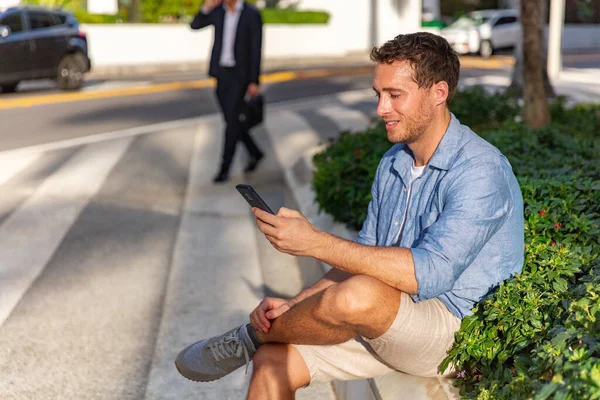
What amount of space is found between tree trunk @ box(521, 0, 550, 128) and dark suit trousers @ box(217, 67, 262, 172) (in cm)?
287

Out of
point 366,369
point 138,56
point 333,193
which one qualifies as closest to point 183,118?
point 333,193

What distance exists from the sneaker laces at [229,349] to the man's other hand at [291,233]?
0.56 metres

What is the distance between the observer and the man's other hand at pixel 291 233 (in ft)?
9.81

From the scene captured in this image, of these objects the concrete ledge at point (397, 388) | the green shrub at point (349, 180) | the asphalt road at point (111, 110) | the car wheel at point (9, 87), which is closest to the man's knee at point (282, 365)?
the concrete ledge at point (397, 388)

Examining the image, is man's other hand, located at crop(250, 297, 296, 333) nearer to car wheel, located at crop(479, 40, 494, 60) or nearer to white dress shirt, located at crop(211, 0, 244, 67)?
white dress shirt, located at crop(211, 0, 244, 67)

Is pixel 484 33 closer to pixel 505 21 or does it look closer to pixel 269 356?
pixel 505 21

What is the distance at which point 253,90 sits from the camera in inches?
352

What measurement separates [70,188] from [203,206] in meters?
1.39

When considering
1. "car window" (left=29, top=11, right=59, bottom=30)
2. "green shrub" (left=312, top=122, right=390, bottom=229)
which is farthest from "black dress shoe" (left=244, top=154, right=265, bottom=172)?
"car window" (left=29, top=11, right=59, bottom=30)

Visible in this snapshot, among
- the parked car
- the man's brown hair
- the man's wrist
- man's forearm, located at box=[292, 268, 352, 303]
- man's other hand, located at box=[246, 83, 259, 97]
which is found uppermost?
the man's brown hair

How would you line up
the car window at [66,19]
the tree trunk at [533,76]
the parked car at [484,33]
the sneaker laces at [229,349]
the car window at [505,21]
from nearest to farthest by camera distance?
the sneaker laces at [229,349] → the tree trunk at [533,76] → the car window at [66,19] → the parked car at [484,33] → the car window at [505,21]

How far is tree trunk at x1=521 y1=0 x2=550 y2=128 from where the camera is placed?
9008 millimetres

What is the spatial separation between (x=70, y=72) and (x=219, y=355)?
16688 mm

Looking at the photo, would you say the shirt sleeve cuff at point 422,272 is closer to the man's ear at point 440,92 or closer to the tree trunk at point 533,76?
the man's ear at point 440,92
